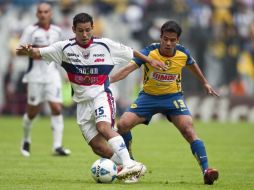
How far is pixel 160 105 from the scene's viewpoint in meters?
11.7

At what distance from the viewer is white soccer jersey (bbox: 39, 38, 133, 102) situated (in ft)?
36.8

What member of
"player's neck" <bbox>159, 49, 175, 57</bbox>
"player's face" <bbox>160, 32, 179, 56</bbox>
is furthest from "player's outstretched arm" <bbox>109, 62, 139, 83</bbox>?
"player's face" <bbox>160, 32, 179, 56</bbox>

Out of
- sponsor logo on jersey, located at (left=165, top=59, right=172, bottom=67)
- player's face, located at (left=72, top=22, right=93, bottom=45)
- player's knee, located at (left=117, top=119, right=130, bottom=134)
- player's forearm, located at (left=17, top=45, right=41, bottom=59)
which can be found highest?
player's face, located at (left=72, top=22, right=93, bottom=45)

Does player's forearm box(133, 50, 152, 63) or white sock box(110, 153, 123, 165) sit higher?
player's forearm box(133, 50, 152, 63)

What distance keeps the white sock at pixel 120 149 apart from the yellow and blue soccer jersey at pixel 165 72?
1.42 meters

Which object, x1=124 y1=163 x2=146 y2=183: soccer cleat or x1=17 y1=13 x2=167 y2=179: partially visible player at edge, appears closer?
x1=124 y1=163 x2=146 y2=183: soccer cleat

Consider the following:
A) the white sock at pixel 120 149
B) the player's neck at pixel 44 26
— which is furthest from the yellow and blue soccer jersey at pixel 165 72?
the player's neck at pixel 44 26

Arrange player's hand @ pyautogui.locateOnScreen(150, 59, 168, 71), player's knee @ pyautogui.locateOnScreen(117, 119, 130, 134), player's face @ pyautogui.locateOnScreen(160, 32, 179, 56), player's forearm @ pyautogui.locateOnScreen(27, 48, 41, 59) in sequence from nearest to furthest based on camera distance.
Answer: player's hand @ pyautogui.locateOnScreen(150, 59, 168, 71) < player's forearm @ pyautogui.locateOnScreen(27, 48, 41, 59) < player's face @ pyautogui.locateOnScreen(160, 32, 179, 56) < player's knee @ pyautogui.locateOnScreen(117, 119, 130, 134)

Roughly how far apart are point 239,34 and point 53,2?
7.07 m

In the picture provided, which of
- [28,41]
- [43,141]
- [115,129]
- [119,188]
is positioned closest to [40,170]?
[115,129]

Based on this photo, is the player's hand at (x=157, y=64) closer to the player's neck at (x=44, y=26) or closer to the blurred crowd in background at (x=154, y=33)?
the player's neck at (x=44, y=26)

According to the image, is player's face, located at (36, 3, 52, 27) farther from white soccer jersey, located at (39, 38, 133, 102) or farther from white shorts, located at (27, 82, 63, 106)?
white soccer jersey, located at (39, 38, 133, 102)

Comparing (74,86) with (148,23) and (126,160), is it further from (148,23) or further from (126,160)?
Answer: (148,23)

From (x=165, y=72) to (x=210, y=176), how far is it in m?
1.82
